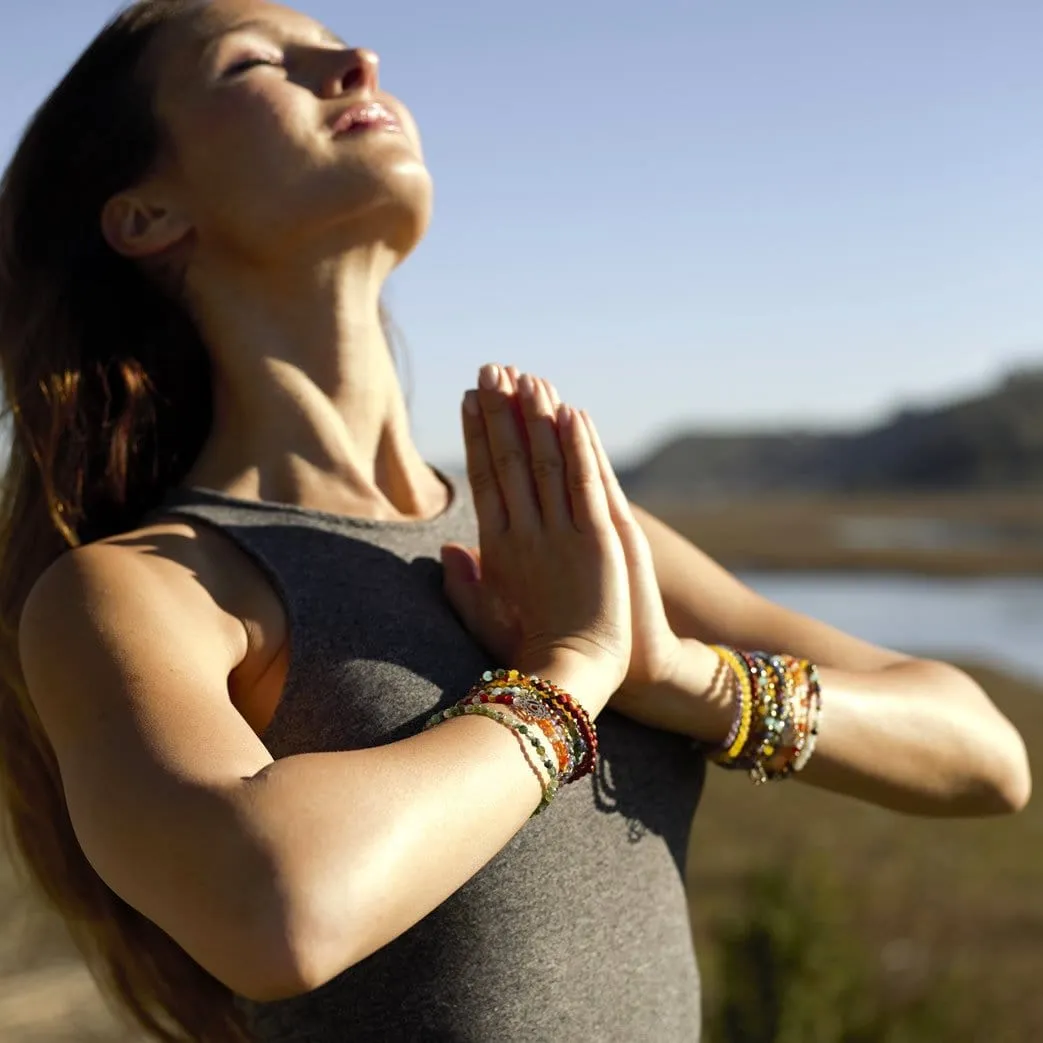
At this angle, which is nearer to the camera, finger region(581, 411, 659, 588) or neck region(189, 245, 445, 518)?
finger region(581, 411, 659, 588)

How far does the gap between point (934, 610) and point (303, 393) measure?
2646 cm

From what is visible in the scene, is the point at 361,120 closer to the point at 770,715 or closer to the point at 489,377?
the point at 489,377

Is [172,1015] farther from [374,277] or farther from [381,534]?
[374,277]

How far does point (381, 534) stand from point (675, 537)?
58 centimetres

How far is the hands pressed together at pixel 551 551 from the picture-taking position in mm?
1961

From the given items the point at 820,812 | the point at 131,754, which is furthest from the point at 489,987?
the point at 820,812

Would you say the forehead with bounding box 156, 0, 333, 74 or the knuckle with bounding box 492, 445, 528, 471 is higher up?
the forehead with bounding box 156, 0, 333, 74

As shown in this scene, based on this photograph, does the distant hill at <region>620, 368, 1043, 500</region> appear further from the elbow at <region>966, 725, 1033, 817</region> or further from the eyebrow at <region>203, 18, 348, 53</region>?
the eyebrow at <region>203, 18, 348, 53</region>

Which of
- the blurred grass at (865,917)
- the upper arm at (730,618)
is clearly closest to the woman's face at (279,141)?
the upper arm at (730,618)

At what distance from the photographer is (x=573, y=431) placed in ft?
6.71

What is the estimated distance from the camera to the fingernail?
2100 millimetres

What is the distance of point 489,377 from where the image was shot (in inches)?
82.8

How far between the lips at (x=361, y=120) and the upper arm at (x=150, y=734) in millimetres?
786

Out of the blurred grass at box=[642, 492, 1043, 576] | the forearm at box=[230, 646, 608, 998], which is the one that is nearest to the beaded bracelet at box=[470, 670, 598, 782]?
the forearm at box=[230, 646, 608, 998]
